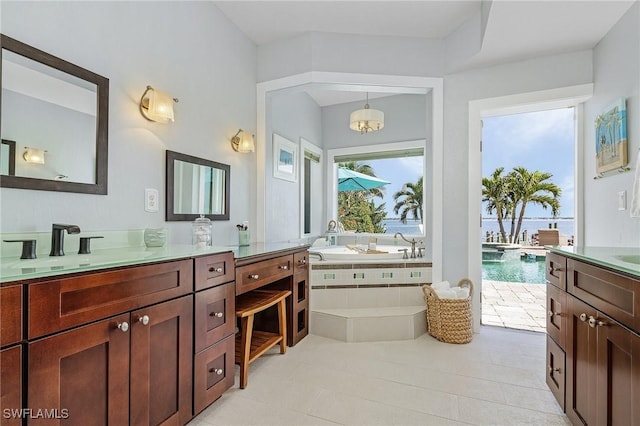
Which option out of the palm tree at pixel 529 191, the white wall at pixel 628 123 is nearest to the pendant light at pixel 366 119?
the white wall at pixel 628 123

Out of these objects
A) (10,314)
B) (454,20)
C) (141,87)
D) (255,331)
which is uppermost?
(454,20)

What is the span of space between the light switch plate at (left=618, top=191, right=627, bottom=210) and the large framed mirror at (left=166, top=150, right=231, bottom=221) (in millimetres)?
2919

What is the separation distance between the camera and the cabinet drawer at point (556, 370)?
5.64 ft

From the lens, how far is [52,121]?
5.31 ft

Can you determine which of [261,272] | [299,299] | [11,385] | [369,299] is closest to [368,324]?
[369,299]

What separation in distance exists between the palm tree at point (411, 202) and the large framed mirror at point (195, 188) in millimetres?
2820

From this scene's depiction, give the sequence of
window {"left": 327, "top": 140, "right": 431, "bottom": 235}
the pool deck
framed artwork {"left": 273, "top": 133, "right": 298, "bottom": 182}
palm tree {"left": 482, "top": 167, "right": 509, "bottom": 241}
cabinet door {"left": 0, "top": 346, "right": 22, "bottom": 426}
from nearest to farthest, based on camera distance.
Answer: cabinet door {"left": 0, "top": 346, "right": 22, "bottom": 426}, the pool deck, framed artwork {"left": 273, "top": 133, "right": 298, "bottom": 182}, window {"left": 327, "top": 140, "right": 431, "bottom": 235}, palm tree {"left": 482, "top": 167, "right": 509, "bottom": 241}

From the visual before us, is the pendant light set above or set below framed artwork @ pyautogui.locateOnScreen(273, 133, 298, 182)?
above

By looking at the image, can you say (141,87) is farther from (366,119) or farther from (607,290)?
(607,290)

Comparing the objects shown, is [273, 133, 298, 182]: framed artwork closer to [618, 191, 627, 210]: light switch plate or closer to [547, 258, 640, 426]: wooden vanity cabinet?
[547, 258, 640, 426]: wooden vanity cabinet

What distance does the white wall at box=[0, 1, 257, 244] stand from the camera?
1.58 metres

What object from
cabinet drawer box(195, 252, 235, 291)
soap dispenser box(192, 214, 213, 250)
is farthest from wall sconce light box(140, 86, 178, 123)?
cabinet drawer box(195, 252, 235, 291)

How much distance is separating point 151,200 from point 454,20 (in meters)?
2.91

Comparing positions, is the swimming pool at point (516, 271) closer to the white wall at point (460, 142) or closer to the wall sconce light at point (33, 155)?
the white wall at point (460, 142)
